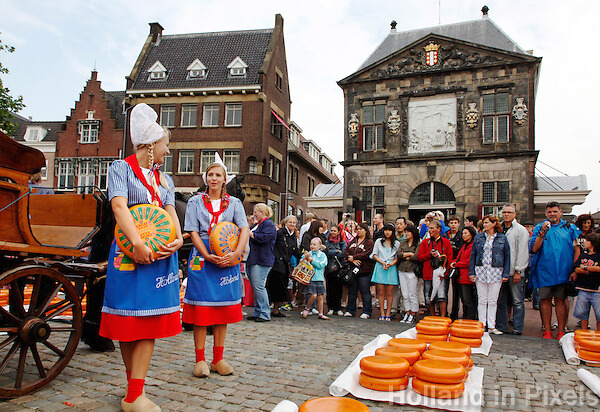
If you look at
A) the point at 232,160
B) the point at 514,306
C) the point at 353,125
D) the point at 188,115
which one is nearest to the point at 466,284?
the point at 514,306

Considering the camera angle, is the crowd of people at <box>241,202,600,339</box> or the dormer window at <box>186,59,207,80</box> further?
the dormer window at <box>186,59,207,80</box>

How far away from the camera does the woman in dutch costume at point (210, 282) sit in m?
4.14

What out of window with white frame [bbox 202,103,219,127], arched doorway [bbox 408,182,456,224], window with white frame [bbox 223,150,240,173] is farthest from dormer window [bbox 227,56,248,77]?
arched doorway [bbox 408,182,456,224]

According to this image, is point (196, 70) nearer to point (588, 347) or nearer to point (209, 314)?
point (209, 314)

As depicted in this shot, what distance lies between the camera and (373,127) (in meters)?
22.3

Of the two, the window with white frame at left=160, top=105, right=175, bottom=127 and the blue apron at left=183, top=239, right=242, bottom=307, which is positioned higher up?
the window with white frame at left=160, top=105, right=175, bottom=127

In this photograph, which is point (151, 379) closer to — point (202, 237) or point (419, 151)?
point (202, 237)

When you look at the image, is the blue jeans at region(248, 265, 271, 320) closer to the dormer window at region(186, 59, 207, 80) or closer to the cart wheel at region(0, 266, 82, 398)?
the cart wheel at region(0, 266, 82, 398)

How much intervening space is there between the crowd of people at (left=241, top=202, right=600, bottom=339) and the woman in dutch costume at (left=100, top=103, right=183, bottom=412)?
14.8 feet

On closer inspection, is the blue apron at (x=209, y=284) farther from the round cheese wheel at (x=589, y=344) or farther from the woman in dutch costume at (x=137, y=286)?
the round cheese wheel at (x=589, y=344)

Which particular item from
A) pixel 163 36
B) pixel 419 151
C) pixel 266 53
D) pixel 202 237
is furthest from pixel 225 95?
pixel 202 237

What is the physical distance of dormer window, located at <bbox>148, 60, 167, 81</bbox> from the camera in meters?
32.7

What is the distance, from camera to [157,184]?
3557 mm

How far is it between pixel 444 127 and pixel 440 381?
1897 cm
